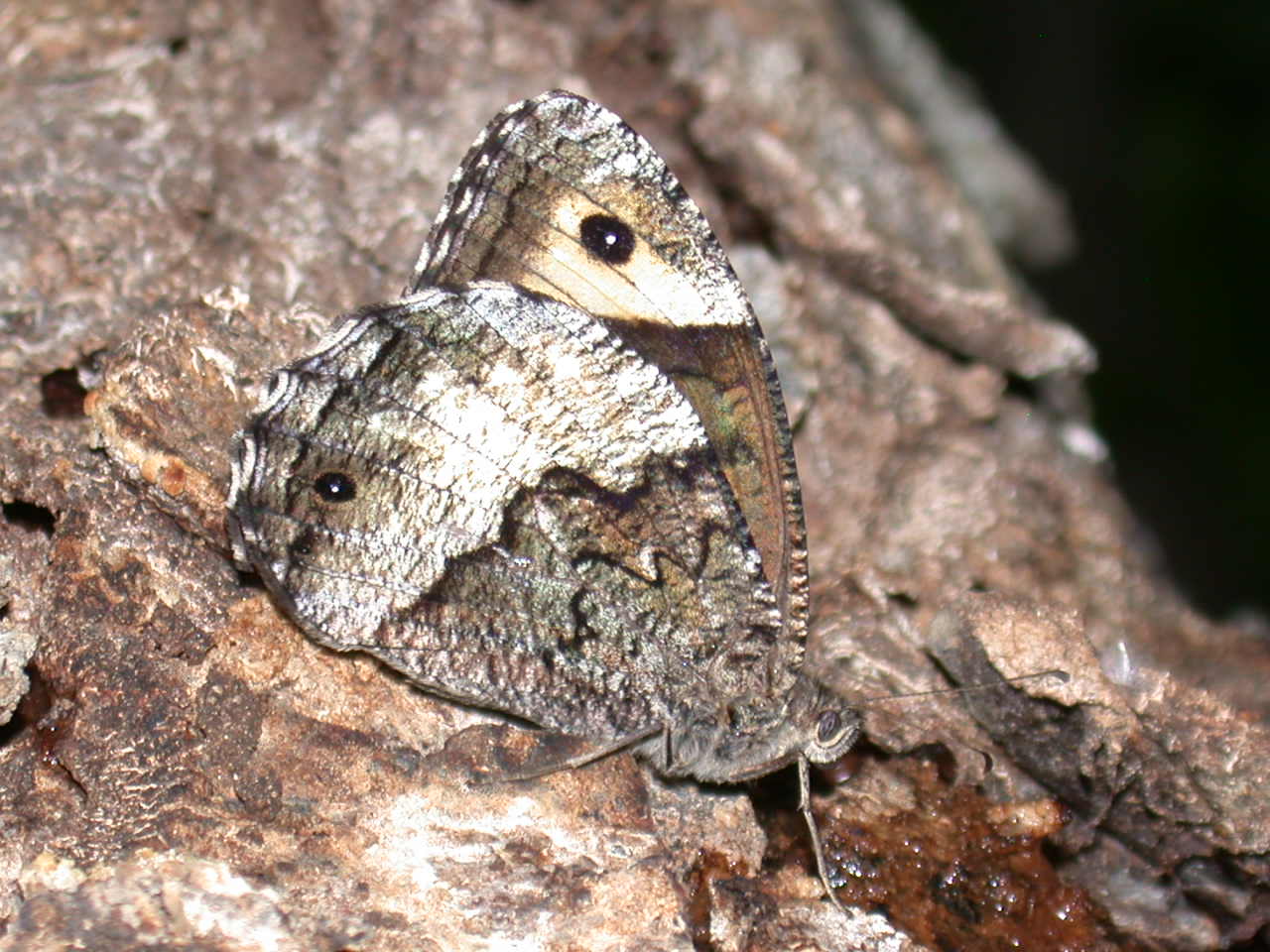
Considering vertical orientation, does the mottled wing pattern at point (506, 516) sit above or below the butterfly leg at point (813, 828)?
above

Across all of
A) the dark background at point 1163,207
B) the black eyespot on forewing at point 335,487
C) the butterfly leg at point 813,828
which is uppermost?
the dark background at point 1163,207

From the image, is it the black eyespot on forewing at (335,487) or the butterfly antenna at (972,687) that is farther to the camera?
the butterfly antenna at (972,687)

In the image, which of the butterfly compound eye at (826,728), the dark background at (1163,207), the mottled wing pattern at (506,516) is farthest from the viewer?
the dark background at (1163,207)

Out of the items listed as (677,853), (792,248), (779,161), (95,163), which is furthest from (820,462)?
(95,163)

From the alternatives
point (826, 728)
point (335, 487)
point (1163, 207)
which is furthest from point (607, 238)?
point (1163, 207)

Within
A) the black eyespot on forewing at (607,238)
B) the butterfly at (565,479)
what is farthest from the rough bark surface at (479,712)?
the black eyespot on forewing at (607,238)

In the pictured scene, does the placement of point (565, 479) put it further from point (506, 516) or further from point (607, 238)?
point (607, 238)

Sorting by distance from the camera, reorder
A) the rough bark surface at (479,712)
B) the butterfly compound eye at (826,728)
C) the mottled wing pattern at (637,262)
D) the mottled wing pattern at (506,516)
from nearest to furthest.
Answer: the rough bark surface at (479,712), the mottled wing pattern at (506,516), the butterfly compound eye at (826,728), the mottled wing pattern at (637,262)

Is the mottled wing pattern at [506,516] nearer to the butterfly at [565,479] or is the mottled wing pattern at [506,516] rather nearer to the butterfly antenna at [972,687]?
the butterfly at [565,479]
